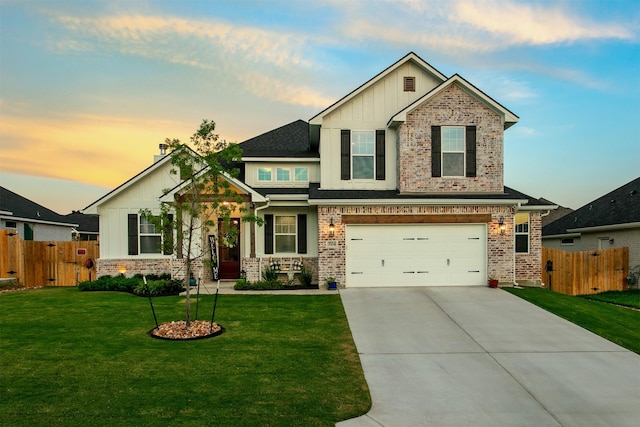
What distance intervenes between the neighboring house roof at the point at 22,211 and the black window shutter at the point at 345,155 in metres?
18.6

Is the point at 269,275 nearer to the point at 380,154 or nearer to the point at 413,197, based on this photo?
the point at 413,197

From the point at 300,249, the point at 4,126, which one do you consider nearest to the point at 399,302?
the point at 300,249

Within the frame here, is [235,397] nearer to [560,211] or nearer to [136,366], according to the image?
[136,366]

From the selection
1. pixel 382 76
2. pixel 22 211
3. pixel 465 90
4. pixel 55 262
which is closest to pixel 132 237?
pixel 55 262

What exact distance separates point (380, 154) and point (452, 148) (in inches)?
106

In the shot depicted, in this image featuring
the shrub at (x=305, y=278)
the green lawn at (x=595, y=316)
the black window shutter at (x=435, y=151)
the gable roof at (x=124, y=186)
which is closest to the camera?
the green lawn at (x=595, y=316)

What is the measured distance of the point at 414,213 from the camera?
41.3ft

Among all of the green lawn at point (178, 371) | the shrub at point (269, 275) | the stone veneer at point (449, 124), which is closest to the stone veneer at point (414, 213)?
the stone veneer at point (449, 124)

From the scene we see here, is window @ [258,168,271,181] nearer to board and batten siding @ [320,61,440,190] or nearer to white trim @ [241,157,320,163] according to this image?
white trim @ [241,157,320,163]

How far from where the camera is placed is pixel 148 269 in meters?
14.3

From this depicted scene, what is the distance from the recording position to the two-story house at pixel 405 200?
12.6 meters

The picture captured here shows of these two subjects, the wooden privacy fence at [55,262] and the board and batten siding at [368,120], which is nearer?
the board and batten siding at [368,120]

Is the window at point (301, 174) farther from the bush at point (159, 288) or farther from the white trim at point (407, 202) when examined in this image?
the bush at point (159, 288)

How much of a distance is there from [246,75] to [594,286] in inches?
735
